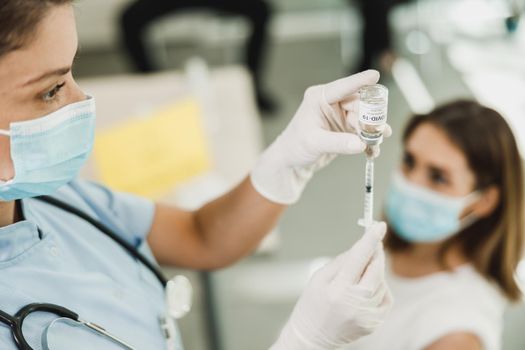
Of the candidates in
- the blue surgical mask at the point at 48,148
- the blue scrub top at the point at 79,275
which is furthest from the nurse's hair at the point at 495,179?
the blue surgical mask at the point at 48,148

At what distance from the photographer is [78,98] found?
0.87 meters

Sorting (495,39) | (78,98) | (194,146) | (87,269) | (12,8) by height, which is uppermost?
(12,8)

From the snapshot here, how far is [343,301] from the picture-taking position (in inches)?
32.7

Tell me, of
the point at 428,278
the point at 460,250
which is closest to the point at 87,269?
the point at 428,278

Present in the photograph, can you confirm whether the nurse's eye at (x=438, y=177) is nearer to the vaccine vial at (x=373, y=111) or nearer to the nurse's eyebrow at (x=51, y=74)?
the vaccine vial at (x=373, y=111)

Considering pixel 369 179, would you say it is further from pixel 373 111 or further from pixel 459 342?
pixel 459 342

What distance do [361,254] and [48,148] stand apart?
0.47m

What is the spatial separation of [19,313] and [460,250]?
3.53 ft

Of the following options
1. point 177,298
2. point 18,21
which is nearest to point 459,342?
point 177,298

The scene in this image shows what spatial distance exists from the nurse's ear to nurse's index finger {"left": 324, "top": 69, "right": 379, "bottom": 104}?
71cm

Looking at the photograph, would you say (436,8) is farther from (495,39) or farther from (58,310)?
(58,310)

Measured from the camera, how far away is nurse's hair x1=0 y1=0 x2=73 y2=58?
68 centimetres

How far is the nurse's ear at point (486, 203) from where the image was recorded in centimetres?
144

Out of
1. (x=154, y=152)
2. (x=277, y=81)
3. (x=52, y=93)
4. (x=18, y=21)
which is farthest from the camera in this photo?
A: (x=277, y=81)
